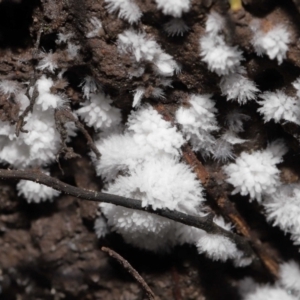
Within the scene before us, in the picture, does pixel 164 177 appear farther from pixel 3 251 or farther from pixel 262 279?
pixel 3 251

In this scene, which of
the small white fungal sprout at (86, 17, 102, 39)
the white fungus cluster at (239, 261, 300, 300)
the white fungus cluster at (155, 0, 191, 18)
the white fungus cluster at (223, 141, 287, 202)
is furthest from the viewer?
the white fungus cluster at (239, 261, 300, 300)

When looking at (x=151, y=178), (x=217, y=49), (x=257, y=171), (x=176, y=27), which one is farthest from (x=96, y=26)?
(x=257, y=171)

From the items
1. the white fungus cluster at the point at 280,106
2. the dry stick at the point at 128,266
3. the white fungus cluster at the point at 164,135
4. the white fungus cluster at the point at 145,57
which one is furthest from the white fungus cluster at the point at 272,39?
the dry stick at the point at 128,266

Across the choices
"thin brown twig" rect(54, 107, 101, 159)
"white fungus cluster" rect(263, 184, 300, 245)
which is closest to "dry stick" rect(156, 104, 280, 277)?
"white fungus cluster" rect(263, 184, 300, 245)

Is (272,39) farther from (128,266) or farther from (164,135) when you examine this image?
(128,266)

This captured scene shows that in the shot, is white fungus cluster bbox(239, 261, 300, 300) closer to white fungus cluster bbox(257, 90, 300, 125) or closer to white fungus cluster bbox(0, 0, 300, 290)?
white fungus cluster bbox(0, 0, 300, 290)

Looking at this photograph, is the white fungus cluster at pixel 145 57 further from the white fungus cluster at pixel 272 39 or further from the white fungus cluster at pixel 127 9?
the white fungus cluster at pixel 272 39

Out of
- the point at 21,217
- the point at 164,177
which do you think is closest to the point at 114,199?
the point at 164,177

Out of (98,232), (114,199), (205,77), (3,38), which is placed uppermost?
(205,77)
